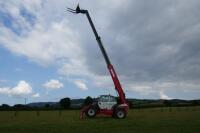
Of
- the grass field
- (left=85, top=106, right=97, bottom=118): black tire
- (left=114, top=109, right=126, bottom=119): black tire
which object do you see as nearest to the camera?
the grass field

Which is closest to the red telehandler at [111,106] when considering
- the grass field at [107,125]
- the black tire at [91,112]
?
the black tire at [91,112]

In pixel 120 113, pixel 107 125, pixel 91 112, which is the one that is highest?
pixel 91 112

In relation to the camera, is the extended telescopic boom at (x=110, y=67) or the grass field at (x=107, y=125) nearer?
the grass field at (x=107, y=125)

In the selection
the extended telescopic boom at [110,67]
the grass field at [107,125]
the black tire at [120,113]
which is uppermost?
the extended telescopic boom at [110,67]

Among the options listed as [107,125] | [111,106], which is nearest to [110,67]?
[111,106]

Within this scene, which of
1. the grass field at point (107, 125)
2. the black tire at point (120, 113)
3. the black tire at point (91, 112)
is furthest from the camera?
the black tire at point (91, 112)

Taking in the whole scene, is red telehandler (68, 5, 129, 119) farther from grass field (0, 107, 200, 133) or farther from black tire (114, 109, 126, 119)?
grass field (0, 107, 200, 133)

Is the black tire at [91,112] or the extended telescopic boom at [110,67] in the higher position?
the extended telescopic boom at [110,67]

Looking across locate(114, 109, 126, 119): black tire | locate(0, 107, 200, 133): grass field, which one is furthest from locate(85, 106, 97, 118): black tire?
locate(0, 107, 200, 133): grass field

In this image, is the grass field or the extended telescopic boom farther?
the extended telescopic boom

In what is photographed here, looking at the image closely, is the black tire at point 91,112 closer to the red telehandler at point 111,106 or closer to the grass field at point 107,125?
the red telehandler at point 111,106

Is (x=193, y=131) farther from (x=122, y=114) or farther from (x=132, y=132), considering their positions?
(x=122, y=114)

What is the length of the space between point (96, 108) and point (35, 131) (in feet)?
54.1

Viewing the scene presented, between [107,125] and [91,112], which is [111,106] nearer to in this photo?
[91,112]
